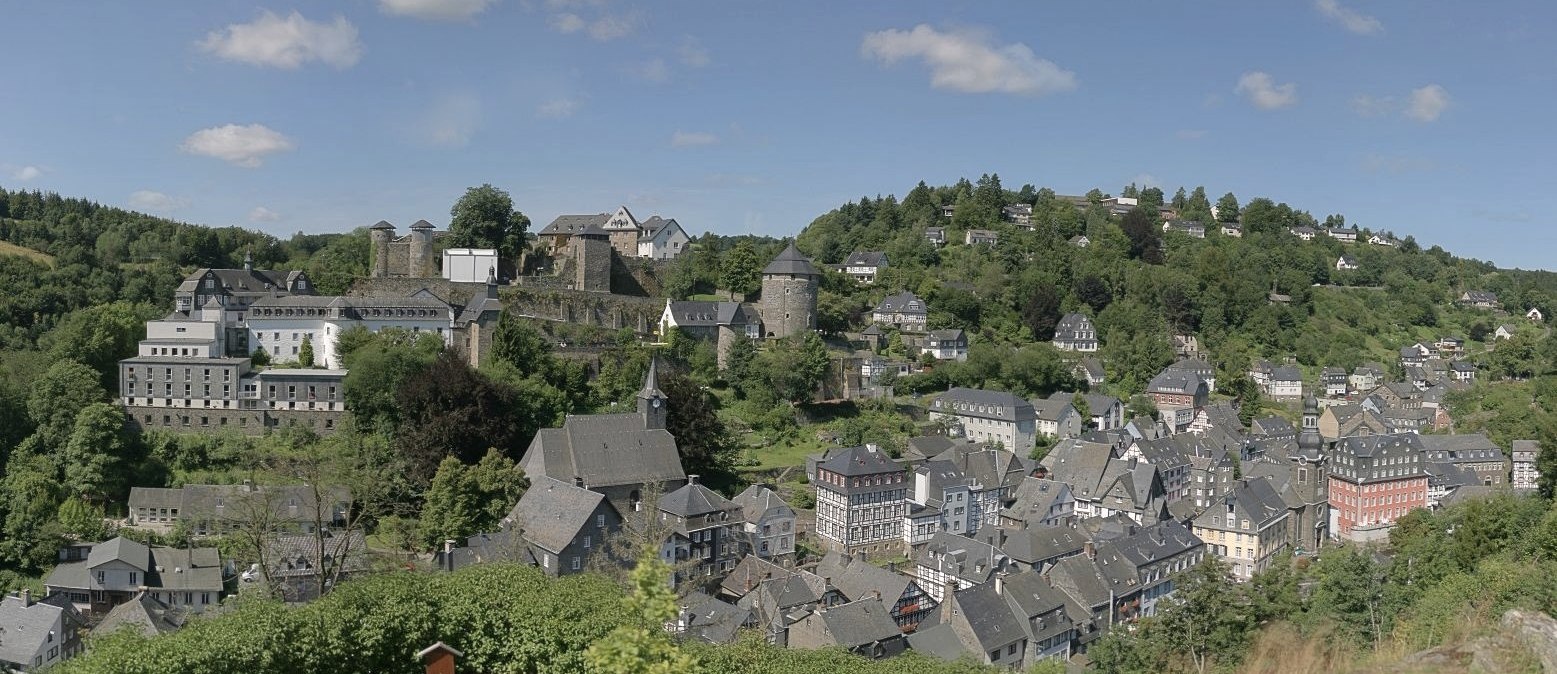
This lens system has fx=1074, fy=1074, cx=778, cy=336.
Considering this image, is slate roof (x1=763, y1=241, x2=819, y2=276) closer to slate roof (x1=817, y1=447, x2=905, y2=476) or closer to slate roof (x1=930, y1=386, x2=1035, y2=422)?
slate roof (x1=930, y1=386, x2=1035, y2=422)

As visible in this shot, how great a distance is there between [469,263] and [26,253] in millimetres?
25946

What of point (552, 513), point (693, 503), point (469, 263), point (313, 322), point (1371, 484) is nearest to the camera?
point (552, 513)

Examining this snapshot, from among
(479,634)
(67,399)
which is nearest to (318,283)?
(67,399)

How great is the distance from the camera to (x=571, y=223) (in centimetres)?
5650

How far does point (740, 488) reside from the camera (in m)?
38.5

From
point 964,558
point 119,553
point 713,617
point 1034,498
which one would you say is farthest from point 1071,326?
point 119,553

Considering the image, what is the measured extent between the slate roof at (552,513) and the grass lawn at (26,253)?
35.6 meters

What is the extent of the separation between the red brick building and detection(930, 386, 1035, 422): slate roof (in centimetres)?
1431

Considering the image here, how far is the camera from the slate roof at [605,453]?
34.3 m

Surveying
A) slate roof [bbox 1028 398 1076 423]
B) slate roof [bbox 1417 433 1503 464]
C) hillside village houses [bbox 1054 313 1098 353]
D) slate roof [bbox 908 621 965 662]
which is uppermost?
hillside village houses [bbox 1054 313 1098 353]

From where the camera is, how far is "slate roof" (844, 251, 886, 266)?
6944 centimetres

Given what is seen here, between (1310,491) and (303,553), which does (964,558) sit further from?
(1310,491)

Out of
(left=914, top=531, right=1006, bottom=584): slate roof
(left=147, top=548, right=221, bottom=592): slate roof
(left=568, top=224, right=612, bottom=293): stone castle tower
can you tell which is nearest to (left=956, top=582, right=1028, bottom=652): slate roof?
(left=914, top=531, right=1006, bottom=584): slate roof

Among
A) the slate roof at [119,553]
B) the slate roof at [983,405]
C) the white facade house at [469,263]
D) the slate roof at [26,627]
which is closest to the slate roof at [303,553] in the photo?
the slate roof at [119,553]
